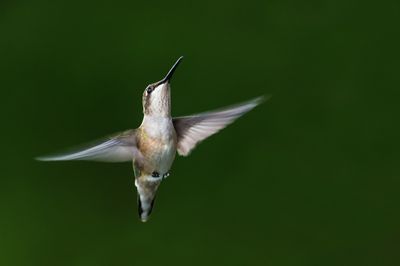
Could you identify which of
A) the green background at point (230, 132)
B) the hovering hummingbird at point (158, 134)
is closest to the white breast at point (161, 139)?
the hovering hummingbird at point (158, 134)

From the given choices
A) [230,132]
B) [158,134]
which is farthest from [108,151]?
[230,132]

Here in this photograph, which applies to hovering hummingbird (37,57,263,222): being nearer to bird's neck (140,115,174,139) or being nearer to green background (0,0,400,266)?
bird's neck (140,115,174,139)

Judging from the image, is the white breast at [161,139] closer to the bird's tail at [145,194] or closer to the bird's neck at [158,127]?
the bird's neck at [158,127]

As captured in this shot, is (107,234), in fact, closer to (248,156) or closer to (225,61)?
(248,156)

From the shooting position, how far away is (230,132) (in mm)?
2107

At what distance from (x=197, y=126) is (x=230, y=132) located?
1.01m

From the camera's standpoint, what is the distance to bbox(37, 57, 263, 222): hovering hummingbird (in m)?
0.96

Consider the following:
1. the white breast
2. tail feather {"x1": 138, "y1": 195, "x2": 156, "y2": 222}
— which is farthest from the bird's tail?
the white breast

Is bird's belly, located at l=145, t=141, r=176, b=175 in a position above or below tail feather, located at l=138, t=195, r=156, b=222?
above

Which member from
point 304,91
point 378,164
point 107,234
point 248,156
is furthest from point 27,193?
point 378,164

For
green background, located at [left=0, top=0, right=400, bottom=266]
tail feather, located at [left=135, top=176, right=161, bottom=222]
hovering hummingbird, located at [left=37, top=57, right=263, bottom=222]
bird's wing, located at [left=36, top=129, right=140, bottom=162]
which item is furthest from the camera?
green background, located at [left=0, top=0, right=400, bottom=266]

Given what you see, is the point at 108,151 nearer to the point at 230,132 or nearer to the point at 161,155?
the point at 161,155

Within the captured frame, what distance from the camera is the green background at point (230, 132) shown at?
2.09m

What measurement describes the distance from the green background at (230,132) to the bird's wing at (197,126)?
3.03 feet
